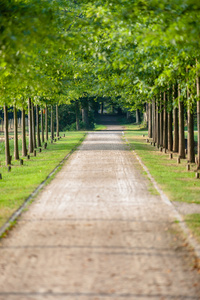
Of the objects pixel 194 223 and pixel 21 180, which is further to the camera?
pixel 21 180

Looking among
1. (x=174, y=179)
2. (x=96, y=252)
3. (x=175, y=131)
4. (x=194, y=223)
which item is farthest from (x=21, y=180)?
(x=175, y=131)

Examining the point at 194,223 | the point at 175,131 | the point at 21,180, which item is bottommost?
the point at 194,223

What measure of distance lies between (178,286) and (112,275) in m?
0.96

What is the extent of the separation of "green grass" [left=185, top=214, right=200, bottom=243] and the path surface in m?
0.43

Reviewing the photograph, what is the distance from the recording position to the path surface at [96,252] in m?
6.51

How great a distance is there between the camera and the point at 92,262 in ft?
25.1

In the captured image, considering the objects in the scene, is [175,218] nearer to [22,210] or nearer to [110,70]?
[22,210]

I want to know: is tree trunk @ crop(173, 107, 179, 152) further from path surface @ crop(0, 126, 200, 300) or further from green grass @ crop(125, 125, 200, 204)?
path surface @ crop(0, 126, 200, 300)

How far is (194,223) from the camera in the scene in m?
Answer: 10.4

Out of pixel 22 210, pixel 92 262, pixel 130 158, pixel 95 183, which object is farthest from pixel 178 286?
pixel 130 158

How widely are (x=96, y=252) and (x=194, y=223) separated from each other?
2994 millimetres

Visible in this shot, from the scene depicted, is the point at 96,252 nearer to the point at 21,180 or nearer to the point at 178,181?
the point at 178,181

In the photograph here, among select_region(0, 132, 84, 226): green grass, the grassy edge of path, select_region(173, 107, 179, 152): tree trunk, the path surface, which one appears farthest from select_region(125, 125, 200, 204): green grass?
select_region(0, 132, 84, 226): green grass

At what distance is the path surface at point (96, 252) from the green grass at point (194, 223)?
0.43m
